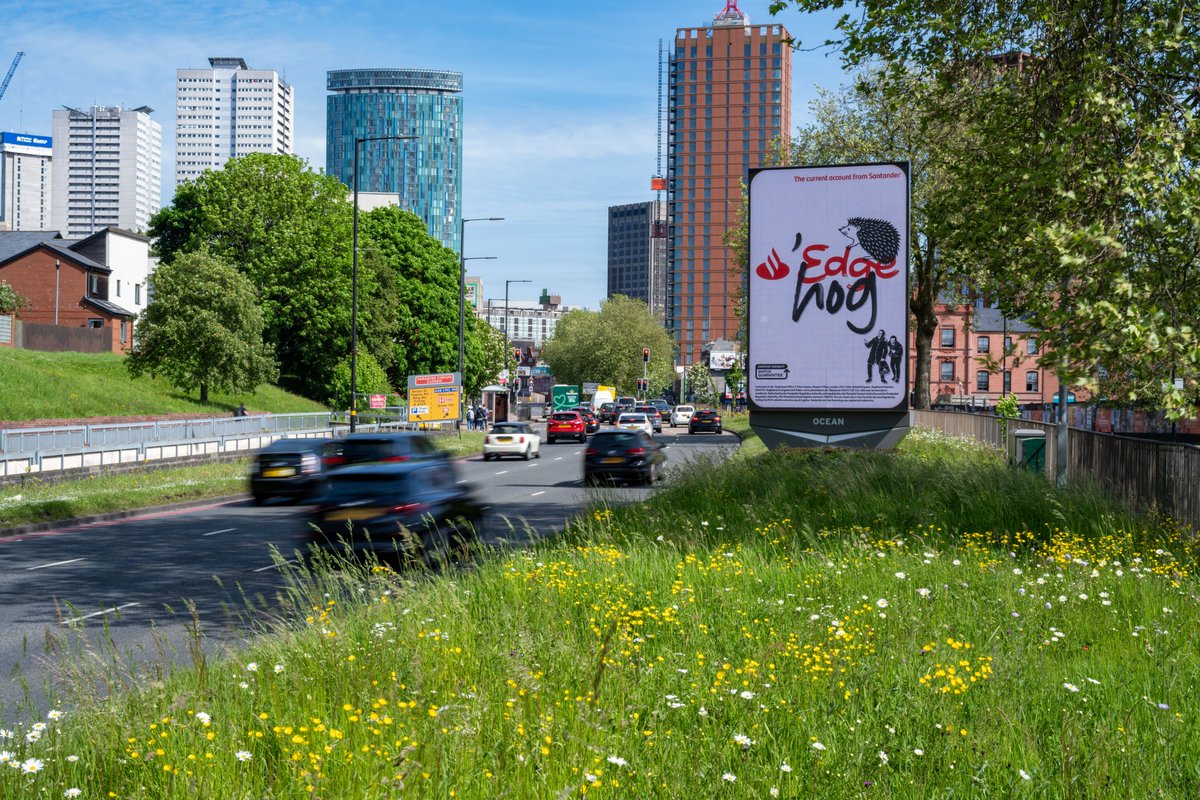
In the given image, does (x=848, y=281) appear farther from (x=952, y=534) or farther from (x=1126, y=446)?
(x=952, y=534)

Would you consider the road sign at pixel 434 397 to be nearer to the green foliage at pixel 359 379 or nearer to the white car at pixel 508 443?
the white car at pixel 508 443

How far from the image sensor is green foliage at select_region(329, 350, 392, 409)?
62.0m

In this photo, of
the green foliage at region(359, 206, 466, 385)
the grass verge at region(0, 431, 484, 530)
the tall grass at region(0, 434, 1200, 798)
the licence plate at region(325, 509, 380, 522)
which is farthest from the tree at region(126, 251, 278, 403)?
the tall grass at region(0, 434, 1200, 798)

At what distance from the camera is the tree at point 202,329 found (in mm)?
48500

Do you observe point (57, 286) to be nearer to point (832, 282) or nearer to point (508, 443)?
point (508, 443)

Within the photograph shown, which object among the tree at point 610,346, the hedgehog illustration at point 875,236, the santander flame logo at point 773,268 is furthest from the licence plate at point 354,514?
the tree at point 610,346

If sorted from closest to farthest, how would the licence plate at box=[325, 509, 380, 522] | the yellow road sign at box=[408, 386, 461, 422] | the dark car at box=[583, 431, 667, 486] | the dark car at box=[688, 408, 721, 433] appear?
the licence plate at box=[325, 509, 380, 522], the dark car at box=[583, 431, 667, 486], the yellow road sign at box=[408, 386, 461, 422], the dark car at box=[688, 408, 721, 433]

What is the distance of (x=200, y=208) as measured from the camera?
217 feet

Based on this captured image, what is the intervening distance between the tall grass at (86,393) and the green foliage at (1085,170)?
127ft

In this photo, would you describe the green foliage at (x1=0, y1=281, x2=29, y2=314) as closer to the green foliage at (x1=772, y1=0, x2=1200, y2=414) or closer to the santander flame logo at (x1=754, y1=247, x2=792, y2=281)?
the santander flame logo at (x1=754, y1=247, x2=792, y2=281)

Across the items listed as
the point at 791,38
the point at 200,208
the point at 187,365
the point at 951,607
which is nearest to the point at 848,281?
the point at 791,38


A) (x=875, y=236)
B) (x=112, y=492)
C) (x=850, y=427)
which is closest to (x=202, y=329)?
(x=112, y=492)

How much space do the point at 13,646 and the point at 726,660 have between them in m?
6.63

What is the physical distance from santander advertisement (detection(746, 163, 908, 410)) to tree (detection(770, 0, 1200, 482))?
117 inches
